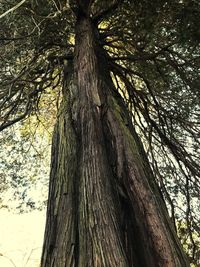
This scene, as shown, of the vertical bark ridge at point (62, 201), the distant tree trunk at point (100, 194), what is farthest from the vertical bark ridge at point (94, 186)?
the vertical bark ridge at point (62, 201)

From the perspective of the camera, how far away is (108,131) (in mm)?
3918

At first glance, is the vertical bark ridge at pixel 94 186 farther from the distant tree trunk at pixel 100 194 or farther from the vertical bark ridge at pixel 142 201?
the vertical bark ridge at pixel 142 201

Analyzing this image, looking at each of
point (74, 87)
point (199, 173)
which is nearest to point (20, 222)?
point (199, 173)

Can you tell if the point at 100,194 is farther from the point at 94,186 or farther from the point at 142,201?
the point at 142,201

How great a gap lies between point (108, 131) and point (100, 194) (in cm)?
107

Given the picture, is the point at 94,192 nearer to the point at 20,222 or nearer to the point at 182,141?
the point at 182,141

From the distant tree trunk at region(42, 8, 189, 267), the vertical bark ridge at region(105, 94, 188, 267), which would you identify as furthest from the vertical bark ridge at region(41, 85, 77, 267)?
the vertical bark ridge at region(105, 94, 188, 267)

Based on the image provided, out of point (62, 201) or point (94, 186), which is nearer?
point (94, 186)

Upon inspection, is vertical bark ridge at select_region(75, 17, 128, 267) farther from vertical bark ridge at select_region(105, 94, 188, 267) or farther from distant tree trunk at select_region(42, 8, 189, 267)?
vertical bark ridge at select_region(105, 94, 188, 267)

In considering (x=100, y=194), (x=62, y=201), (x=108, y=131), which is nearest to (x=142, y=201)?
(x=100, y=194)

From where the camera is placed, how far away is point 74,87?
Result: 4.55 metres

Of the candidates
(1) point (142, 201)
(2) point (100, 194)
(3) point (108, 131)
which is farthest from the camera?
(3) point (108, 131)

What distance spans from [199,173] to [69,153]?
2.83 metres

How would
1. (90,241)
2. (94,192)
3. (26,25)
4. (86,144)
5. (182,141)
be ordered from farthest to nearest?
(182,141)
(26,25)
(86,144)
(94,192)
(90,241)
